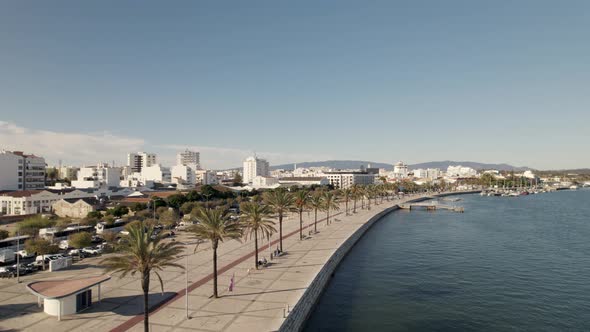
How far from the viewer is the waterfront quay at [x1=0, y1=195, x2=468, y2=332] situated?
98.5 feet

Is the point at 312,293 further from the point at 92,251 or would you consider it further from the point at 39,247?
the point at 39,247

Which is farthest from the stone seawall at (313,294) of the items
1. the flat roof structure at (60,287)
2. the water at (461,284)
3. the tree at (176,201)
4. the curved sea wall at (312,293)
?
the tree at (176,201)

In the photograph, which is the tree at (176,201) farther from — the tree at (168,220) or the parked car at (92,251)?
the parked car at (92,251)

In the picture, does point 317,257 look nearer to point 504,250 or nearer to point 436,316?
point 436,316

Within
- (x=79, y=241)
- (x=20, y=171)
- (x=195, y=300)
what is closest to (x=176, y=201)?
(x=79, y=241)

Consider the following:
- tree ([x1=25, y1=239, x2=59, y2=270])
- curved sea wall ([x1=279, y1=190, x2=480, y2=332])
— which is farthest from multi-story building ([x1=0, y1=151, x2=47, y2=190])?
curved sea wall ([x1=279, y1=190, x2=480, y2=332])

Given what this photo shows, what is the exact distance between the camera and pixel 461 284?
50344mm

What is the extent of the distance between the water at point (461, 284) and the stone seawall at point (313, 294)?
3.83 ft

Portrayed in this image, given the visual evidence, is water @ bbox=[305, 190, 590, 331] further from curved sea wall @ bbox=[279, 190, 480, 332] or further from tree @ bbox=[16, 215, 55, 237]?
tree @ bbox=[16, 215, 55, 237]

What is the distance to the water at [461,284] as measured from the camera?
38.3 metres

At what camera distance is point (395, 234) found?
9144 centimetres

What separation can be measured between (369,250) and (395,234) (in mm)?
20948

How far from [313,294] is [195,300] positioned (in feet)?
42.8

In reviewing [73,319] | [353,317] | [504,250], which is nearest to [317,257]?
[353,317]
